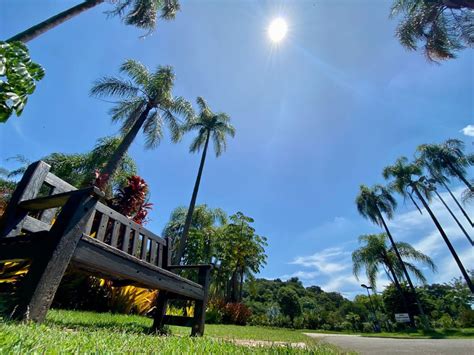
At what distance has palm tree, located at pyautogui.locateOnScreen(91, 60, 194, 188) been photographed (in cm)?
1154

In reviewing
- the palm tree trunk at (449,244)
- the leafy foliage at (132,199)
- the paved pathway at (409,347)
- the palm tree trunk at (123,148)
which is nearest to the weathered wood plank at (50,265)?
the paved pathway at (409,347)

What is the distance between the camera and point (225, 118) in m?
17.7

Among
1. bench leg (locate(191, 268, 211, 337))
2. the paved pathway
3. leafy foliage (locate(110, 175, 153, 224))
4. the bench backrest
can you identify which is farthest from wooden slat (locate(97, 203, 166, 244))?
the paved pathway

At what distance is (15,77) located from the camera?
105 cm

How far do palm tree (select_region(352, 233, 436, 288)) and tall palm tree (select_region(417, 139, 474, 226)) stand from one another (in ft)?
18.8

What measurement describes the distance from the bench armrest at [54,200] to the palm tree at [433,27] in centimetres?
927

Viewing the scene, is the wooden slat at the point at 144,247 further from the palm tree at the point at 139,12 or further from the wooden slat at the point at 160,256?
the palm tree at the point at 139,12

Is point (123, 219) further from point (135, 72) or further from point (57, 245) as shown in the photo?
A: point (135, 72)

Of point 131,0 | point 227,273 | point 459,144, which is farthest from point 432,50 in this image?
point 459,144

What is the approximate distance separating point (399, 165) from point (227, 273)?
1906 centimetres

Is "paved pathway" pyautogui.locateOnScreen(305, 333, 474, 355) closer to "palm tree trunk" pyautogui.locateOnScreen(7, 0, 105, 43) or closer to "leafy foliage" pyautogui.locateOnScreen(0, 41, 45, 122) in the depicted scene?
"leafy foliage" pyautogui.locateOnScreen(0, 41, 45, 122)

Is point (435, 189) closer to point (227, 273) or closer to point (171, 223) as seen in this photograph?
point (227, 273)

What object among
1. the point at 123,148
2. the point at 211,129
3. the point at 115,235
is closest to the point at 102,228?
the point at 115,235

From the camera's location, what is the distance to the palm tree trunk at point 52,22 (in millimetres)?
5794
